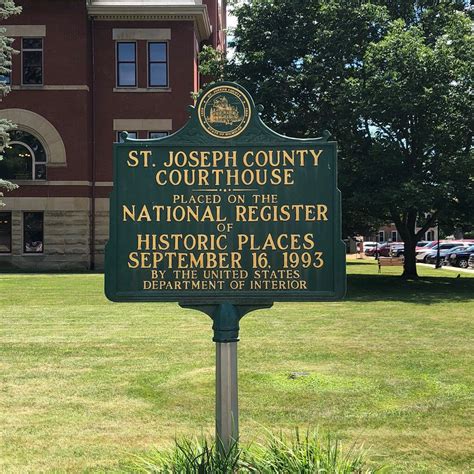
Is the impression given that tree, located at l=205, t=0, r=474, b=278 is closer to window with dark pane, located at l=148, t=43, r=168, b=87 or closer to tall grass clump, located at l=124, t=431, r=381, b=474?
window with dark pane, located at l=148, t=43, r=168, b=87

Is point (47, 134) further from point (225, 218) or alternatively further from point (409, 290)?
point (225, 218)

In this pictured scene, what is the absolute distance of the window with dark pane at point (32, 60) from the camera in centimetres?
3388

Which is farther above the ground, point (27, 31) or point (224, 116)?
point (27, 31)

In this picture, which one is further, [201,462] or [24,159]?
[24,159]

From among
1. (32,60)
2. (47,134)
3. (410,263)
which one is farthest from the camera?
(32,60)

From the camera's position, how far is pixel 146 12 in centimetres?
3375

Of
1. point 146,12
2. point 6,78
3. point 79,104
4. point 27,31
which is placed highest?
point 146,12

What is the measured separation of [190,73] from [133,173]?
3050cm

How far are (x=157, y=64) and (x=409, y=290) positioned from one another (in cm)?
1890

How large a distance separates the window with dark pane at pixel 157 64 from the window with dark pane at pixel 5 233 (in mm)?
10092

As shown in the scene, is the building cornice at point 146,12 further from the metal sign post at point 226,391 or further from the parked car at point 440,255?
the metal sign post at point 226,391

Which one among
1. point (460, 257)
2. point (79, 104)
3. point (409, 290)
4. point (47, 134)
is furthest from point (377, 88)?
point (460, 257)

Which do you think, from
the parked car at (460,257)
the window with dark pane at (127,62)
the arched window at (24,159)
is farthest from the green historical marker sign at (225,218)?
the parked car at (460,257)

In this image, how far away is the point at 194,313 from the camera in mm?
15914
